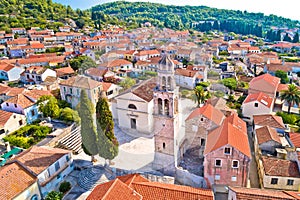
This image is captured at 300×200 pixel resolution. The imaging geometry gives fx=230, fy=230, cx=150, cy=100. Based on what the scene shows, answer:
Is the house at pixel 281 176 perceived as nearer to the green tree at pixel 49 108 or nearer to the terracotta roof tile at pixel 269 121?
the terracotta roof tile at pixel 269 121

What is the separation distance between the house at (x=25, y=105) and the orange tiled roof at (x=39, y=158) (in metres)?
14.0

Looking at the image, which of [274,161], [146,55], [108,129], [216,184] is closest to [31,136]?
[108,129]

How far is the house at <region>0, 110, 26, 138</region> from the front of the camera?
31625mm

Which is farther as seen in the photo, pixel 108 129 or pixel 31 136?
pixel 31 136

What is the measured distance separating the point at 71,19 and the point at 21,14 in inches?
987

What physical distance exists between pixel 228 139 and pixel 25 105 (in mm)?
29928

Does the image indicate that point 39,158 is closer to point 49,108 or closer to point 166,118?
point 166,118

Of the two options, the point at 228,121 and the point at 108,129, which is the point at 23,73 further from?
the point at 228,121

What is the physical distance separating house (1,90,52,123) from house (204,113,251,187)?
91.0 ft

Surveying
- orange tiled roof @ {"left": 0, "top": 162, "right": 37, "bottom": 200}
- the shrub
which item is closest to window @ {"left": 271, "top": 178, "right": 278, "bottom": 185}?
the shrub

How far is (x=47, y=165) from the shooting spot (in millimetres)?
21828

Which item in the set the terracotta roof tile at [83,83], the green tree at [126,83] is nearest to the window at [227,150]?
the green tree at [126,83]

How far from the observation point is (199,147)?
87.9 ft

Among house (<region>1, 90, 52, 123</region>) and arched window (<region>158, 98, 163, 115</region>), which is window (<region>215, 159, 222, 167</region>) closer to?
arched window (<region>158, 98, 163, 115</region>)
